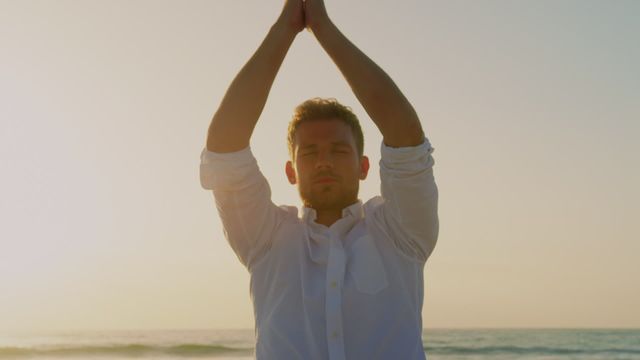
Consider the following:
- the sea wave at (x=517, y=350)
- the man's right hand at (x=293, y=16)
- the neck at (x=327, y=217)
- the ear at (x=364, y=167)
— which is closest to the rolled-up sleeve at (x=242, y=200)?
the neck at (x=327, y=217)

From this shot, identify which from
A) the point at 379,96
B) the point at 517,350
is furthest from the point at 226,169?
the point at 517,350

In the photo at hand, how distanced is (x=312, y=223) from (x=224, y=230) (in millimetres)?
340

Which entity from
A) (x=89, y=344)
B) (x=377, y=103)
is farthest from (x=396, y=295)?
(x=89, y=344)

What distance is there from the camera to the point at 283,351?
126 inches

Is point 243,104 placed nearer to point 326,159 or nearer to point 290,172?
point 326,159

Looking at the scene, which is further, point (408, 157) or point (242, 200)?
point (242, 200)

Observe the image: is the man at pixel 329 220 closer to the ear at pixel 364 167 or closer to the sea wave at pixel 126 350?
the ear at pixel 364 167

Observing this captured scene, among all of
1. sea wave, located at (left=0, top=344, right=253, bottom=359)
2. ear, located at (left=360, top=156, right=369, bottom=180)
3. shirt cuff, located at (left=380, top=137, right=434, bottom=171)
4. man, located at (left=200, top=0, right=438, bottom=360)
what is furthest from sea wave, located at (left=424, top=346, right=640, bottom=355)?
shirt cuff, located at (left=380, top=137, right=434, bottom=171)

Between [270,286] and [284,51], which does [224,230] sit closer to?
[270,286]

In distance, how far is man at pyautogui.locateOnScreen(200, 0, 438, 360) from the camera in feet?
10.5

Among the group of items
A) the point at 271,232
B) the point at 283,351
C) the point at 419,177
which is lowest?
the point at 283,351

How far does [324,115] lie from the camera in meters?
3.58

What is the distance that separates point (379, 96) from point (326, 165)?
38 cm

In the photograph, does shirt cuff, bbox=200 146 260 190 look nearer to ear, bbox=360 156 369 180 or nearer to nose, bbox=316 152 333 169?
nose, bbox=316 152 333 169
